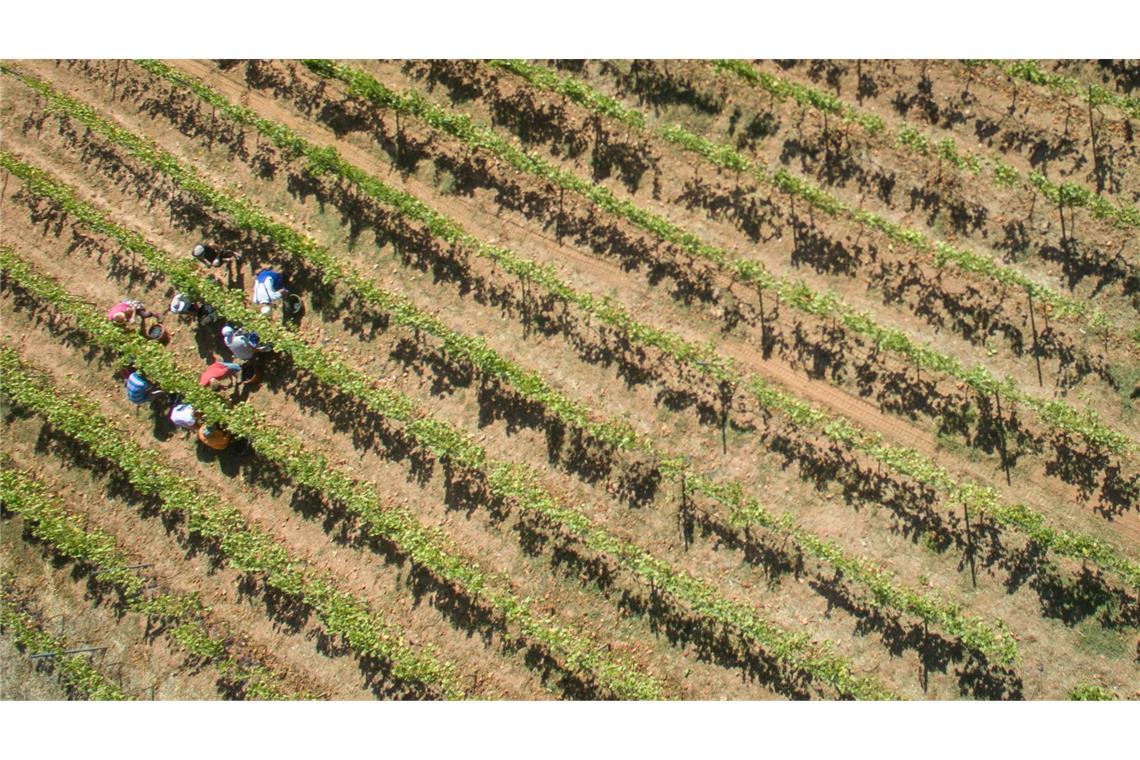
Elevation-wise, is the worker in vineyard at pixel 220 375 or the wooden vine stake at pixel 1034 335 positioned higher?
the wooden vine stake at pixel 1034 335

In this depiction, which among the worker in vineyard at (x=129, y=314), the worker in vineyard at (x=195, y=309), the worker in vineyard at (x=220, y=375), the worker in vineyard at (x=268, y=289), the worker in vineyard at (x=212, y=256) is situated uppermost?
the worker in vineyard at (x=212, y=256)

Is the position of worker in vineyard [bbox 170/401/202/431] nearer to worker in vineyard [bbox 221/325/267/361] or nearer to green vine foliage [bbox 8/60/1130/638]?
worker in vineyard [bbox 221/325/267/361]

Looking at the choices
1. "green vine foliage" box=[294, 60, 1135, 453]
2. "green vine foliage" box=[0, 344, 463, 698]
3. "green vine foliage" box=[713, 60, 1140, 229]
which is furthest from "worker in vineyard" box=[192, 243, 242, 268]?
"green vine foliage" box=[713, 60, 1140, 229]

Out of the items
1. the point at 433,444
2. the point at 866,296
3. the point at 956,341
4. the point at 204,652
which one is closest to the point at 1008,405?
the point at 956,341

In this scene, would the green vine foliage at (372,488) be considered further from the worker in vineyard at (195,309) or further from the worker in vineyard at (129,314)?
the worker in vineyard at (129,314)

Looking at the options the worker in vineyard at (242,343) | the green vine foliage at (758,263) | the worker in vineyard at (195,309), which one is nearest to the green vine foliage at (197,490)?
the worker in vineyard at (195,309)

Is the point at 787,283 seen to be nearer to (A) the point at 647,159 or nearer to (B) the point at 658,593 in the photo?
(A) the point at 647,159


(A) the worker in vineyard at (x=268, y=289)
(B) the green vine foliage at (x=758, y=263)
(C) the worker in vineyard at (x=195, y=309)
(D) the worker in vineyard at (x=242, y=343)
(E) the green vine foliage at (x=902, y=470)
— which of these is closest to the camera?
(E) the green vine foliage at (x=902, y=470)

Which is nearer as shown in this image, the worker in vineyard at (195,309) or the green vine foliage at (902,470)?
Answer: the green vine foliage at (902,470)
